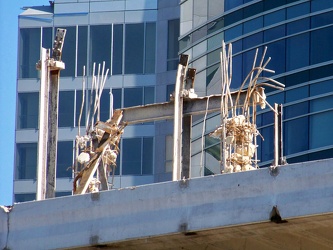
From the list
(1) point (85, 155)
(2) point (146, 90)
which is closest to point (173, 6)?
(2) point (146, 90)

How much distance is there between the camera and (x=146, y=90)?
63.0 metres

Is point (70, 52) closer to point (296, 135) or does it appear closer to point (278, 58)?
point (278, 58)

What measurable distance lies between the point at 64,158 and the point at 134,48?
611 cm

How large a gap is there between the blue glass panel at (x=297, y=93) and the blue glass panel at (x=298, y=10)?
2348 millimetres

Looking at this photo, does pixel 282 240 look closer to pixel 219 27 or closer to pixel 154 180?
pixel 219 27

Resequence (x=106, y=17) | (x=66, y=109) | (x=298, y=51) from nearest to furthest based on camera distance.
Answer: (x=298, y=51)
(x=66, y=109)
(x=106, y=17)

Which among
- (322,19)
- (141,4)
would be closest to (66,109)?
(141,4)

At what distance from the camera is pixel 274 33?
45.5 m

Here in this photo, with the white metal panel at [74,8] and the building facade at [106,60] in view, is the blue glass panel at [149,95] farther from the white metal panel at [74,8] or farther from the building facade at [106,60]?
the white metal panel at [74,8]

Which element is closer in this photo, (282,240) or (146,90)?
(282,240)

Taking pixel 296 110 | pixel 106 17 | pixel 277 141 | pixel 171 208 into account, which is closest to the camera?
pixel 171 208

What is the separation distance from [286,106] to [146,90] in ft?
62.8

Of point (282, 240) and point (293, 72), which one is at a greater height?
point (293, 72)

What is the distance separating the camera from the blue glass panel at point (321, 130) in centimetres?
4253
